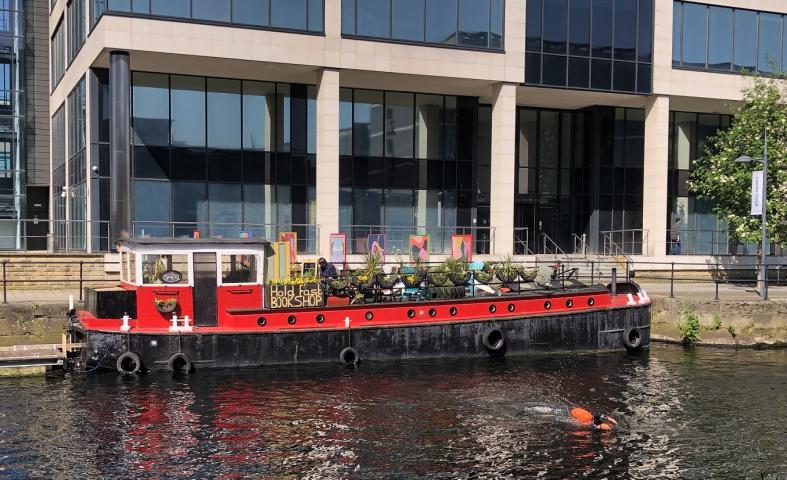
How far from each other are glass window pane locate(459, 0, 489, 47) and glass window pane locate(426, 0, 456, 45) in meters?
0.38

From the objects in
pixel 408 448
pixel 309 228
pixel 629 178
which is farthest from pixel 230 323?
pixel 629 178

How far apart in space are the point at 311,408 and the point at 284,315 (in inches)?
176

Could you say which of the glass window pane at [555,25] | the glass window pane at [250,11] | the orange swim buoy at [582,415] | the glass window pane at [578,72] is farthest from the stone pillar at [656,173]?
the orange swim buoy at [582,415]

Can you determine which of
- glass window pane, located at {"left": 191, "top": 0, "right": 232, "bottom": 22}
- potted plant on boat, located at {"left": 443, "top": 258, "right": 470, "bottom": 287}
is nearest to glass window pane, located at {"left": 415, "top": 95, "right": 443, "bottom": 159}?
glass window pane, located at {"left": 191, "top": 0, "right": 232, "bottom": 22}

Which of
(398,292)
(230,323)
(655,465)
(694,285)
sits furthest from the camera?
(694,285)

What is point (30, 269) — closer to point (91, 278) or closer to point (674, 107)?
point (91, 278)

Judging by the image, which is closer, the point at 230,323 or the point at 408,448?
the point at 408,448

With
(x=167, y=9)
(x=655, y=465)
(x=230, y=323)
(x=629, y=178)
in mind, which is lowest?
(x=655, y=465)

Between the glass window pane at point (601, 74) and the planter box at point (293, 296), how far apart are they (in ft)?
66.2

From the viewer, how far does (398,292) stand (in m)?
22.1

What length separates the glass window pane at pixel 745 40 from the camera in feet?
124

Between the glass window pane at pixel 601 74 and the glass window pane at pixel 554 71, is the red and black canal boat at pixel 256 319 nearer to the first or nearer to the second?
the glass window pane at pixel 554 71

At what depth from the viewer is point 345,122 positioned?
1388 inches

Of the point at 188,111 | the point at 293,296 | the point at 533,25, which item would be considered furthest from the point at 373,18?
the point at 293,296
